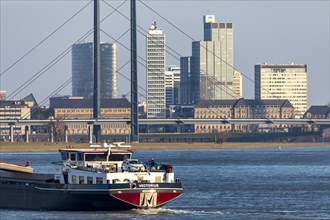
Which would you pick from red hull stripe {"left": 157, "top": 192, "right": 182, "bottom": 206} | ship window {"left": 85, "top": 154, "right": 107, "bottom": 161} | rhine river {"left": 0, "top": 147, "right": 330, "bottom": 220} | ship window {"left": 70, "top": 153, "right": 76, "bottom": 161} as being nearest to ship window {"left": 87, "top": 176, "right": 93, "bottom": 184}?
rhine river {"left": 0, "top": 147, "right": 330, "bottom": 220}

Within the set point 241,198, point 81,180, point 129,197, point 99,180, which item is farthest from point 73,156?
point 241,198

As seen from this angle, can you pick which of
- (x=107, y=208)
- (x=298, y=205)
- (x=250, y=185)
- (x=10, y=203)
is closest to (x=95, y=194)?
(x=107, y=208)

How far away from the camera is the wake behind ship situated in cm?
6209

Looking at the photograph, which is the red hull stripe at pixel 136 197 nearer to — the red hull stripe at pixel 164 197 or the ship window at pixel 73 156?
the red hull stripe at pixel 164 197

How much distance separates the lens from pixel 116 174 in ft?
205

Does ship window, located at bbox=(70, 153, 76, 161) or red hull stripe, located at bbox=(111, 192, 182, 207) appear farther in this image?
ship window, located at bbox=(70, 153, 76, 161)

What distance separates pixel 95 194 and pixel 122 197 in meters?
1.46

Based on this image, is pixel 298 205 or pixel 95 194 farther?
pixel 298 205

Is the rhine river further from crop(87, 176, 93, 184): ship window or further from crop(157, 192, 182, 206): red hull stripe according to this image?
crop(87, 176, 93, 184): ship window

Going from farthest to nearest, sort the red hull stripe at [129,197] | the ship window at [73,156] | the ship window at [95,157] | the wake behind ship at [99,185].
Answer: the ship window at [73,156] → the ship window at [95,157] → the wake behind ship at [99,185] → the red hull stripe at [129,197]

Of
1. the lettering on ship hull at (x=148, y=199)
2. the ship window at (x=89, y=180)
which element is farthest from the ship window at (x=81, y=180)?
the lettering on ship hull at (x=148, y=199)

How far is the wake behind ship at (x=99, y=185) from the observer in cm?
6209

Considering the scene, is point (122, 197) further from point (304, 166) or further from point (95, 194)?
point (304, 166)

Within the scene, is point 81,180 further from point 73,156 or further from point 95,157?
point 73,156
